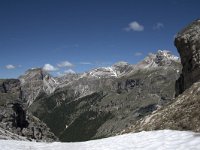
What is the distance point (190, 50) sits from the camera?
87.9 metres

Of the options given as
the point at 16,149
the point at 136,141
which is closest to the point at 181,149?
the point at 136,141

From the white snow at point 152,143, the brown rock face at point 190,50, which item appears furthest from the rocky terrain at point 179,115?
the brown rock face at point 190,50

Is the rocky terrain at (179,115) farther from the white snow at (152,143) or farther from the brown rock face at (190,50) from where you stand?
the brown rock face at (190,50)

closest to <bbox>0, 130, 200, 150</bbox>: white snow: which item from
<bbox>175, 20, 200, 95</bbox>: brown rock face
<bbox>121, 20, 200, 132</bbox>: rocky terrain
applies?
<bbox>121, 20, 200, 132</bbox>: rocky terrain

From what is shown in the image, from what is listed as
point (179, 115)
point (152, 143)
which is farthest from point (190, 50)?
point (152, 143)

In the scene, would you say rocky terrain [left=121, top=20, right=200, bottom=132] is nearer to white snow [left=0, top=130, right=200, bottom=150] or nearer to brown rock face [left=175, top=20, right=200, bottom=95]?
white snow [left=0, top=130, right=200, bottom=150]

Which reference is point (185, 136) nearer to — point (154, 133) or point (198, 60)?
point (154, 133)

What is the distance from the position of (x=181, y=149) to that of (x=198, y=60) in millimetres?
69608

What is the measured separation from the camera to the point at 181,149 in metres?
16.7

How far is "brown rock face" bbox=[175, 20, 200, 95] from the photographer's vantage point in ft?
274

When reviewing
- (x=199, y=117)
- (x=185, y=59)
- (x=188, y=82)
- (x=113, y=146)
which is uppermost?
(x=185, y=59)

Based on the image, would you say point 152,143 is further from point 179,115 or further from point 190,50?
point 190,50

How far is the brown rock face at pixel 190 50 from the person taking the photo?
8350cm

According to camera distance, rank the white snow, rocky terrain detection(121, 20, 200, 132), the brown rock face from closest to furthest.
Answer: the white snow, rocky terrain detection(121, 20, 200, 132), the brown rock face
